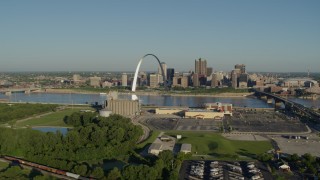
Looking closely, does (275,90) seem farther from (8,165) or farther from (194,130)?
(8,165)

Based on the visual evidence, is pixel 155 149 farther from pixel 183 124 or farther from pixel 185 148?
pixel 183 124

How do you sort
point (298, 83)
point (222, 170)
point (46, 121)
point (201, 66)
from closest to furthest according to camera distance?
point (222, 170) < point (46, 121) < point (298, 83) < point (201, 66)

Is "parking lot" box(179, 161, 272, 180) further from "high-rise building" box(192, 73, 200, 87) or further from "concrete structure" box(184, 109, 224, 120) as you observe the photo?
"high-rise building" box(192, 73, 200, 87)

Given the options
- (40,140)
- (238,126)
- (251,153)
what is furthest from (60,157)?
(238,126)

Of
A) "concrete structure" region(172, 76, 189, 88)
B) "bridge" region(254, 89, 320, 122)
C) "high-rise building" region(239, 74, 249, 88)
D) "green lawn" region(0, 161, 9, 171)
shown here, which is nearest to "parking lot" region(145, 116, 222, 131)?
"bridge" region(254, 89, 320, 122)

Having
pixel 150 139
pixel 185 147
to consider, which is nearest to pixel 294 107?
pixel 150 139
